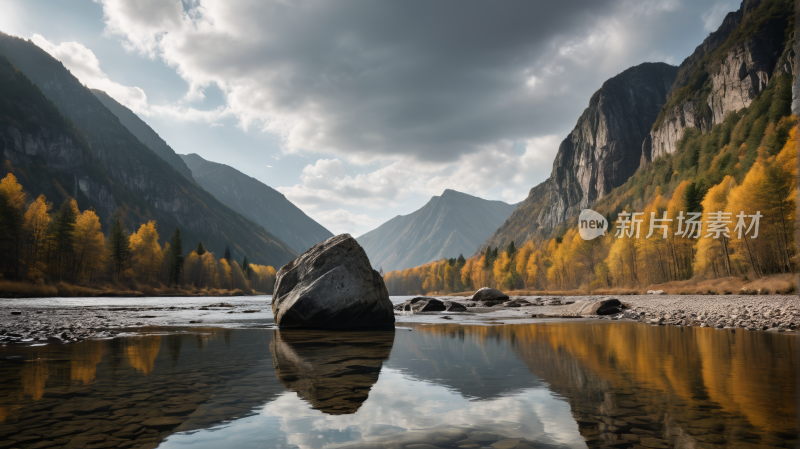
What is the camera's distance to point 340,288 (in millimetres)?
16750

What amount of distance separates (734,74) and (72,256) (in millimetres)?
176596

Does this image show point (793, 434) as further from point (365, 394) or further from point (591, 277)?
point (591, 277)

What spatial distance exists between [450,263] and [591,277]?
73668 mm

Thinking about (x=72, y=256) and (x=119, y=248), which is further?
(x=119, y=248)

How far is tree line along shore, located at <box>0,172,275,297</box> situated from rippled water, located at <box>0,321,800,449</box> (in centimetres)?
6321

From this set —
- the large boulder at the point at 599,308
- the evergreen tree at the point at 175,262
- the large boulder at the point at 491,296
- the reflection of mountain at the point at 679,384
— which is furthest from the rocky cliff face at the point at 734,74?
the evergreen tree at the point at 175,262

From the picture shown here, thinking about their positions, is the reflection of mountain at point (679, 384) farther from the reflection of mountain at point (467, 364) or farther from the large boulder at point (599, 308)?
the large boulder at point (599, 308)

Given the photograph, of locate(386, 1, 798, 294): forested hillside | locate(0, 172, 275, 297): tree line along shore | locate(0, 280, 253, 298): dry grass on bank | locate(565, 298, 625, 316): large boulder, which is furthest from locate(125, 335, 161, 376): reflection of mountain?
locate(0, 172, 275, 297): tree line along shore

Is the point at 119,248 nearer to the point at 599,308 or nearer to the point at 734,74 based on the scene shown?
the point at 599,308

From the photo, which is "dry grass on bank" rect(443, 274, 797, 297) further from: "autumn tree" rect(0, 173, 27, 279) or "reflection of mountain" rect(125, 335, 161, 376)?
"autumn tree" rect(0, 173, 27, 279)

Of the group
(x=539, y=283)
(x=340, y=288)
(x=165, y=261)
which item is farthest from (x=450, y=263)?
(x=340, y=288)

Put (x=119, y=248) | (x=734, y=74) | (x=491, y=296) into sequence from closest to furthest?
(x=491, y=296)
(x=119, y=248)
(x=734, y=74)

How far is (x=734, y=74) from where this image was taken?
11869 centimetres

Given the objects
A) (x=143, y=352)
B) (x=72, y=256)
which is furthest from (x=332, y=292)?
(x=72, y=256)
